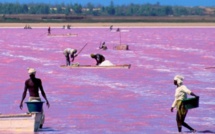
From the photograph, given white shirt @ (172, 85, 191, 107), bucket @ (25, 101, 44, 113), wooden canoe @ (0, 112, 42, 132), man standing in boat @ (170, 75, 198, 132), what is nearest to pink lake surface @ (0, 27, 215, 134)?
wooden canoe @ (0, 112, 42, 132)

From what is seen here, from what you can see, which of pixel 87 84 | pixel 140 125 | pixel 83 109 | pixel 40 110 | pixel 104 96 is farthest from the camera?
pixel 87 84

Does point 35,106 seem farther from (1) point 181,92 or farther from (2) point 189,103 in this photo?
(2) point 189,103

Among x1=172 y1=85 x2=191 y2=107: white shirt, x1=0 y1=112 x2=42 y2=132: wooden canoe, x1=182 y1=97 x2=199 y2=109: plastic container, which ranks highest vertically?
x1=172 y1=85 x2=191 y2=107: white shirt

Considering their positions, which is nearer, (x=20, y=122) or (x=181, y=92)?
(x=181, y=92)

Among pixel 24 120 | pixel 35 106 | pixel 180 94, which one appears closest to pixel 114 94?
pixel 24 120

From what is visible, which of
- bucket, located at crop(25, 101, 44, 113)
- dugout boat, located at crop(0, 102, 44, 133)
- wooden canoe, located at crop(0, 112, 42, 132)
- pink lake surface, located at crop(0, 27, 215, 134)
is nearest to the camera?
bucket, located at crop(25, 101, 44, 113)

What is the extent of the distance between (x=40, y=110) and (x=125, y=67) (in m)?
22.5

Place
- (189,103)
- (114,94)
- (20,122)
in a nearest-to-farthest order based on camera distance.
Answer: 1. (189,103)
2. (20,122)
3. (114,94)

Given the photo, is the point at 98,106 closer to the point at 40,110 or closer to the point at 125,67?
the point at 40,110

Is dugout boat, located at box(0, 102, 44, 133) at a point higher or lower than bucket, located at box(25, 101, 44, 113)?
lower

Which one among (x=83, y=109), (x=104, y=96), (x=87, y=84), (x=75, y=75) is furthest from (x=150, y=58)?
(x=83, y=109)

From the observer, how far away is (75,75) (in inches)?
1527

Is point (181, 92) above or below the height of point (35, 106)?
above

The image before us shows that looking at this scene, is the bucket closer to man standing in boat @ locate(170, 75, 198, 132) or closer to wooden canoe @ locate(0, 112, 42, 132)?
wooden canoe @ locate(0, 112, 42, 132)
